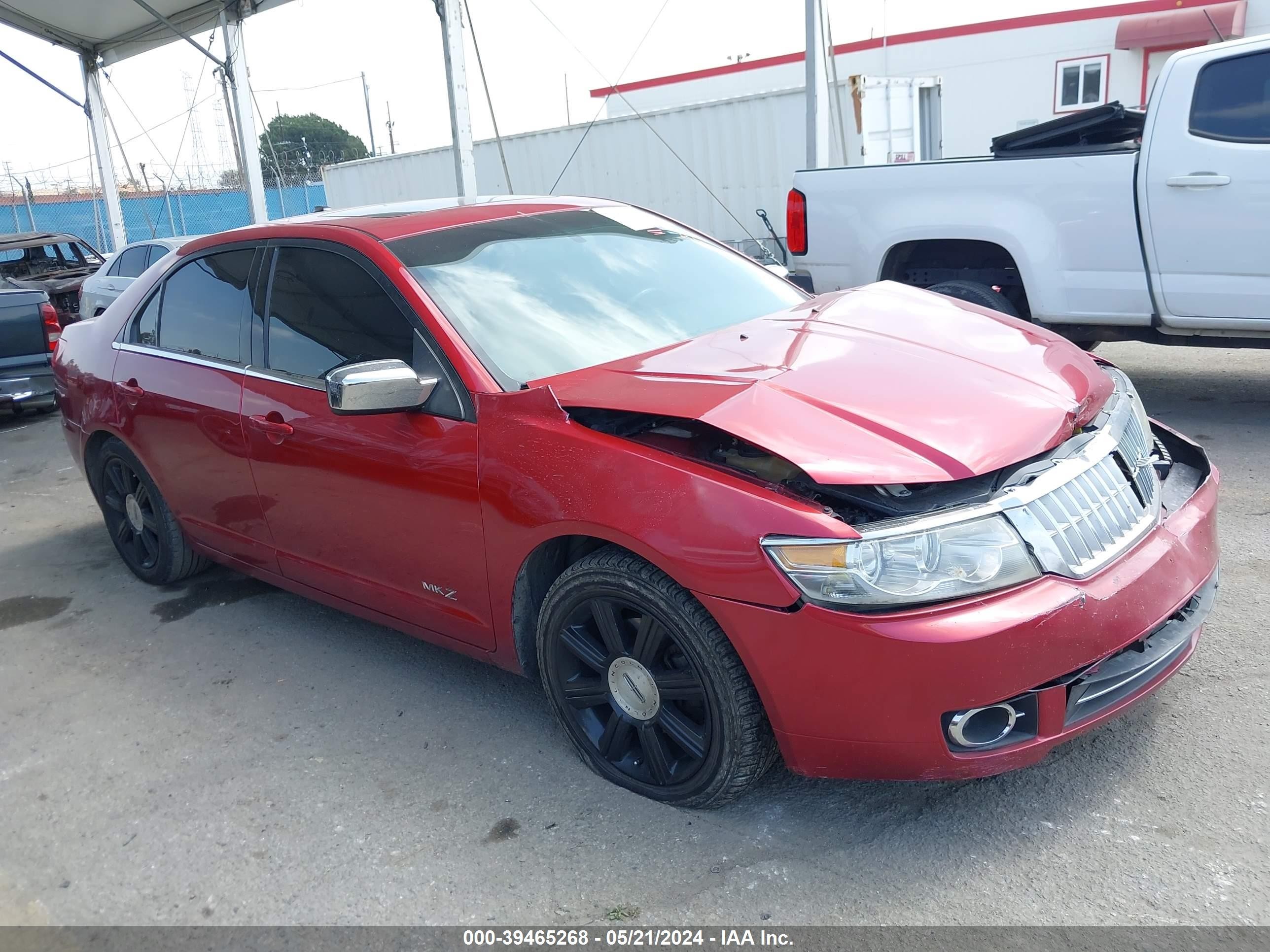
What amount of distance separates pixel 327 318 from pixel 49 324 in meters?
7.11

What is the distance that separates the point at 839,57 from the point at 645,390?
3044 centimetres

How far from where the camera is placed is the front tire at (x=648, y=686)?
8.61 ft

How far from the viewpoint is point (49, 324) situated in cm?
935

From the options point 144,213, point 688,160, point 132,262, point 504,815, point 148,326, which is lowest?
point 504,815

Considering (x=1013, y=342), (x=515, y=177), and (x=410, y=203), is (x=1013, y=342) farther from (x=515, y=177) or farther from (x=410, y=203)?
(x=515, y=177)

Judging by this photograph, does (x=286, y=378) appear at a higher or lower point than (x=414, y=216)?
lower

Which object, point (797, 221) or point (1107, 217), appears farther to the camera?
point (797, 221)

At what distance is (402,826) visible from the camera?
2.95m

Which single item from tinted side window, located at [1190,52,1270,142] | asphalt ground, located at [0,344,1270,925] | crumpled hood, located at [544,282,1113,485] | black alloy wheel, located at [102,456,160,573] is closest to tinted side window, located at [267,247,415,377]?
crumpled hood, located at [544,282,1113,485]

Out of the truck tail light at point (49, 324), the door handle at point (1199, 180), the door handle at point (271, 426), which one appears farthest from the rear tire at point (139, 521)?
the door handle at point (1199, 180)

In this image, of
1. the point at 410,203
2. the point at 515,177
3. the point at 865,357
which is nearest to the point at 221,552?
the point at 410,203

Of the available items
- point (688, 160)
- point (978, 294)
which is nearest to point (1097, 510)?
point (978, 294)

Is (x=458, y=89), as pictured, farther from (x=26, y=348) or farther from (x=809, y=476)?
(x=809, y=476)

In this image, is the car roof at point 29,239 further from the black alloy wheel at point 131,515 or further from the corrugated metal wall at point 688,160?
the black alloy wheel at point 131,515
